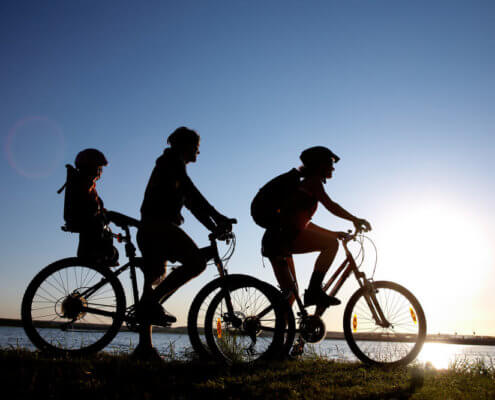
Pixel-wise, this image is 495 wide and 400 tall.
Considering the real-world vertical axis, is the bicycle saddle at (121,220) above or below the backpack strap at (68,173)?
below

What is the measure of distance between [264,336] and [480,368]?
333 centimetres

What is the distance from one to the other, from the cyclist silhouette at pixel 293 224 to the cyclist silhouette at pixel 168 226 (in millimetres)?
1047

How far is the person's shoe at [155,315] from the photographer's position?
377 cm

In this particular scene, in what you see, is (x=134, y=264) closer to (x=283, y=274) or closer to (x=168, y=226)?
(x=168, y=226)

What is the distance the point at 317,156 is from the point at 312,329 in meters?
2.35

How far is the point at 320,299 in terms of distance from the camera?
4.59 metres

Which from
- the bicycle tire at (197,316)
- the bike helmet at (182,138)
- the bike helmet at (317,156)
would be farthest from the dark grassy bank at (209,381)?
the bike helmet at (317,156)

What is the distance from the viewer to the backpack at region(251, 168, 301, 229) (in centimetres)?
480

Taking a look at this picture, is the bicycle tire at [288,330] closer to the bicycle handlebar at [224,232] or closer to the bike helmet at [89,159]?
the bicycle handlebar at [224,232]

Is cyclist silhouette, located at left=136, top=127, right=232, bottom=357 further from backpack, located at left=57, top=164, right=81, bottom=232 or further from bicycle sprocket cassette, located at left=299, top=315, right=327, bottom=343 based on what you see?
bicycle sprocket cassette, located at left=299, top=315, right=327, bottom=343

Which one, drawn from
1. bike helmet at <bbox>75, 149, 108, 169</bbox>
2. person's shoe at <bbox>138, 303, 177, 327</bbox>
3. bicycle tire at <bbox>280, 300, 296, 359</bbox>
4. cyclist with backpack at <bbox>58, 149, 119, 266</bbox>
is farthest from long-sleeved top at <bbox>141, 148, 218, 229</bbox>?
bicycle tire at <bbox>280, 300, 296, 359</bbox>

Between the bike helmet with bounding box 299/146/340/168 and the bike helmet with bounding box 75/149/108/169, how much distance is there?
8.96ft

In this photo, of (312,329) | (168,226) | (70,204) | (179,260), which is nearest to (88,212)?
(70,204)

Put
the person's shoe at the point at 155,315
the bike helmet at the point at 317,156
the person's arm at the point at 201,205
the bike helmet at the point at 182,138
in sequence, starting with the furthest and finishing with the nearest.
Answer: the bike helmet at the point at 317,156, the bike helmet at the point at 182,138, the person's arm at the point at 201,205, the person's shoe at the point at 155,315
